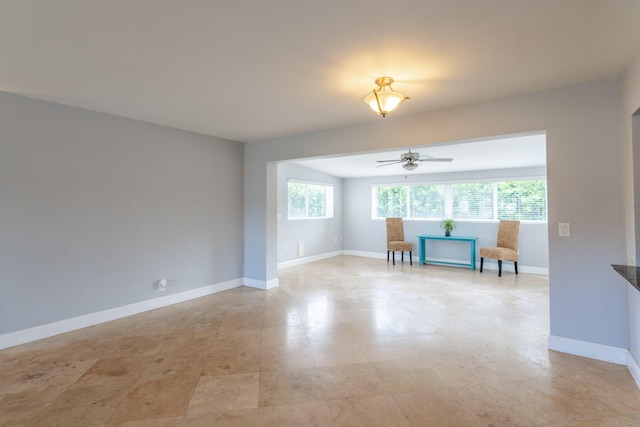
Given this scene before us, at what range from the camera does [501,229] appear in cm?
600

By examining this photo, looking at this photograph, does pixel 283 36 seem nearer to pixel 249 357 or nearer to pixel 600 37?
pixel 600 37

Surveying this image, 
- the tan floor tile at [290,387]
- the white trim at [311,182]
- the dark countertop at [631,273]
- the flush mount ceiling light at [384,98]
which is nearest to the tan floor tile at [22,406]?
the tan floor tile at [290,387]

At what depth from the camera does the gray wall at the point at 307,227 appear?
648cm

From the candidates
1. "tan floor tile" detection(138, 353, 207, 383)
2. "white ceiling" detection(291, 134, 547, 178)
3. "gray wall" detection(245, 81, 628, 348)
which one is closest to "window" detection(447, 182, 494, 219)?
"white ceiling" detection(291, 134, 547, 178)

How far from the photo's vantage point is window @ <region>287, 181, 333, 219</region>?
6800mm

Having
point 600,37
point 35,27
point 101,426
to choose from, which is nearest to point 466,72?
point 600,37

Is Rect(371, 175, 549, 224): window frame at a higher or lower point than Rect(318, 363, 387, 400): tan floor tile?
higher

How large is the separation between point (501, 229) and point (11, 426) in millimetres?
6968

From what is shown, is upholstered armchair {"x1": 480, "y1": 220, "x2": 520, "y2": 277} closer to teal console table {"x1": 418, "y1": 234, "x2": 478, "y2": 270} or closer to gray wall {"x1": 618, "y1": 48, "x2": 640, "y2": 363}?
teal console table {"x1": 418, "y1": 234, "x2": 478, "y2": 270}

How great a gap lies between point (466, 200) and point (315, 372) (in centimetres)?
579

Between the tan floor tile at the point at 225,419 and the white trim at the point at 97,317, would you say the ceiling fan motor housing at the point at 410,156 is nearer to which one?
the white trim at the point at 97,317

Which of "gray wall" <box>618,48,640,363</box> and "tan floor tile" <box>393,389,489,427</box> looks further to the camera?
"gray wall" <box>618,48,640,363</box>

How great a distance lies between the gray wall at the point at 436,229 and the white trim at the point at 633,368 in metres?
2.75

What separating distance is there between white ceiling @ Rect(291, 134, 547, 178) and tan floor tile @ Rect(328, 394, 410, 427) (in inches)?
104
